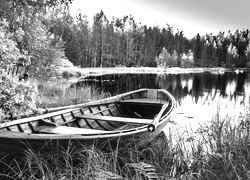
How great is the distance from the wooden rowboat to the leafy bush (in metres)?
0.40

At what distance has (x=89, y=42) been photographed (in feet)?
180

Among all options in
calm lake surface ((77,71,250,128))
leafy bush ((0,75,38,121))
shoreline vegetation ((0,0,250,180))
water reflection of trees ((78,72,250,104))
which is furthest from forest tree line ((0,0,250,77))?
water reflection of trees ((78,72,250,104))

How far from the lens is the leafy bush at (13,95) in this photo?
427 centimetres

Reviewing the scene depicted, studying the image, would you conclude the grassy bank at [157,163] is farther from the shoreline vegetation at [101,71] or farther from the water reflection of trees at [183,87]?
the water reflection of trees at [183,87]

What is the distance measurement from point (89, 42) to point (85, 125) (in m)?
49.6

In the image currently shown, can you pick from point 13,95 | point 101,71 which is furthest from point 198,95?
point 101,71

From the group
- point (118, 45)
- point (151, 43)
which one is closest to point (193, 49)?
point (151, 43)

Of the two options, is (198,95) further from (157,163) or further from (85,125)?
(157,163)

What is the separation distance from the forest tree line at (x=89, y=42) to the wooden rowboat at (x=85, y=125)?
148cm

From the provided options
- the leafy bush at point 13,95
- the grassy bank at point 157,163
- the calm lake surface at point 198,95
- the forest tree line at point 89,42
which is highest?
the forest tree line at point 89,42

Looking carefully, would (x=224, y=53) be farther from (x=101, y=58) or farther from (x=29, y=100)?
(x=29, y=100)

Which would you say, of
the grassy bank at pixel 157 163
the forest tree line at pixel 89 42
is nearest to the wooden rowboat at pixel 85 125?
the grassy bank at pixel 157 163

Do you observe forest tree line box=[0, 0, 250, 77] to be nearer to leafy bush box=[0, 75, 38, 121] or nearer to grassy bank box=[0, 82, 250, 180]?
leafy bush box=[0, 75, 38, 121]

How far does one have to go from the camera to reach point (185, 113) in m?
13.0
